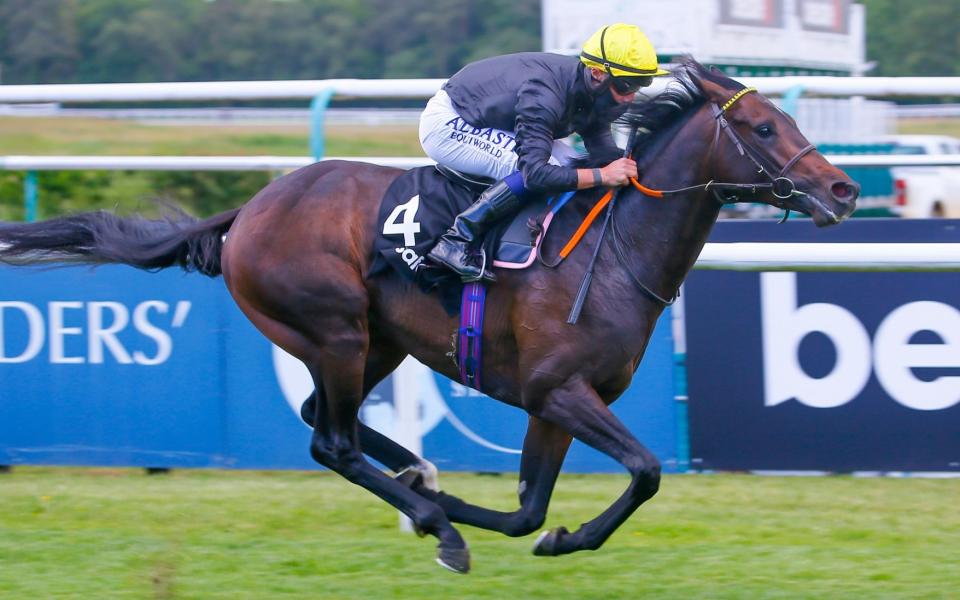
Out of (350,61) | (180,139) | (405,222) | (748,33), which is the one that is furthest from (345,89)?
(350,61)

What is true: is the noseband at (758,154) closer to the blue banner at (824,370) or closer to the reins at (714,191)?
the reins at (714,191)

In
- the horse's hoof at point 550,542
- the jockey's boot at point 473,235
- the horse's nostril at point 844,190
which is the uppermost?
the horse's nostril at point 844,190

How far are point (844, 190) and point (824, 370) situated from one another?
183 centimetres

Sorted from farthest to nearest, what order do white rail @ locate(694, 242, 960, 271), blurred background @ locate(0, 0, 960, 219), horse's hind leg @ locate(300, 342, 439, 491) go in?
blurred background @ locate(0, 0, 960, 219)
white rail @ locate(694, 242, 960, 271)
horse's hind leg @ locate(300, 342, 439, 491)

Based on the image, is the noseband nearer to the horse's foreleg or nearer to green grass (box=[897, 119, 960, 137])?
the horse's foreleg

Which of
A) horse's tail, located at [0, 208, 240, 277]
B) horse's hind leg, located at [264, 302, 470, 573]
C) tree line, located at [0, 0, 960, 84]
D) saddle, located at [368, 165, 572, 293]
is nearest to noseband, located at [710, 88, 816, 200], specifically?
saddle, located at [368, 165, 572, 293]

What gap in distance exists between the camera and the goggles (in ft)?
14.5

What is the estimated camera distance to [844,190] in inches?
165

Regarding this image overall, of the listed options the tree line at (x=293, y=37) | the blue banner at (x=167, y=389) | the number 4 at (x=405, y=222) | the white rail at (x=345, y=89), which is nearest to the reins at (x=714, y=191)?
the number 4 at (x=405, y=222)

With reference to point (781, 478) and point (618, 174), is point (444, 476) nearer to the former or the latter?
point (781, 478)

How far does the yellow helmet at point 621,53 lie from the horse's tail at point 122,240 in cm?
151

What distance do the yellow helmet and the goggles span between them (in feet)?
0.08

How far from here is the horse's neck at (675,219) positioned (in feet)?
14.6

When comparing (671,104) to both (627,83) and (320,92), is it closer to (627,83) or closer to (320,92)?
(627,83)
